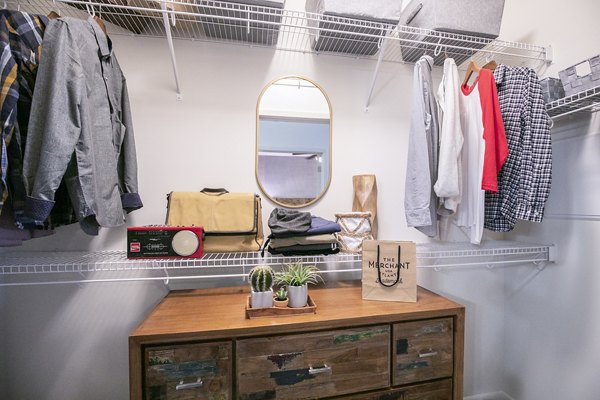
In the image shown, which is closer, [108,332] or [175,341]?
[175,341]

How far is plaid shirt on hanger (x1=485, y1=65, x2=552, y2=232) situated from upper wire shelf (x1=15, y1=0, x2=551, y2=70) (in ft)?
0.91

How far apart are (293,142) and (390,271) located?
84 centimetres

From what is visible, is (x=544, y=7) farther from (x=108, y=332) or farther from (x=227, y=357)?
(x=108, y=332)

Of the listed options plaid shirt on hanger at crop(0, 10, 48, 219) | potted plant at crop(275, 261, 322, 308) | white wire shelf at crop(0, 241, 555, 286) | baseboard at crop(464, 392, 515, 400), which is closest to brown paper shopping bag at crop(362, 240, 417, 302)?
white wire shelf at crop(0, 241, 555, 286)

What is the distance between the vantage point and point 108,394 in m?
1.34

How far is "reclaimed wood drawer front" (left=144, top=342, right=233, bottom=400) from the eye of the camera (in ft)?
2.78

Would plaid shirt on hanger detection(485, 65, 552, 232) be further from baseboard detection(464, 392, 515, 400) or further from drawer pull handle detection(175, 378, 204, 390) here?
drawer pull handle detection(175, 378, 204, 390)

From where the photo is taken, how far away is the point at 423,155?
1.18 m

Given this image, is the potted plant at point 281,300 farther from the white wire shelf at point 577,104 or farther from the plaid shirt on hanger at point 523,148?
the white wire shelf at point 577,104

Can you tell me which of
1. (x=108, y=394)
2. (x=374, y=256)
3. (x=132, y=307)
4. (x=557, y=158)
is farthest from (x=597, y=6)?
(x=108, y=394)

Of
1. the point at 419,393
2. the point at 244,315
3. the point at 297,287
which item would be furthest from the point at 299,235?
the point at 419,393

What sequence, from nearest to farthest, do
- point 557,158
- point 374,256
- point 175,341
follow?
point 175,341, point 374,256, point 557,158

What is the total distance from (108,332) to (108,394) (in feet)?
1.03

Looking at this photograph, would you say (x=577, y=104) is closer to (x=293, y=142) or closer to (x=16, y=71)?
(x=293, y=142)
